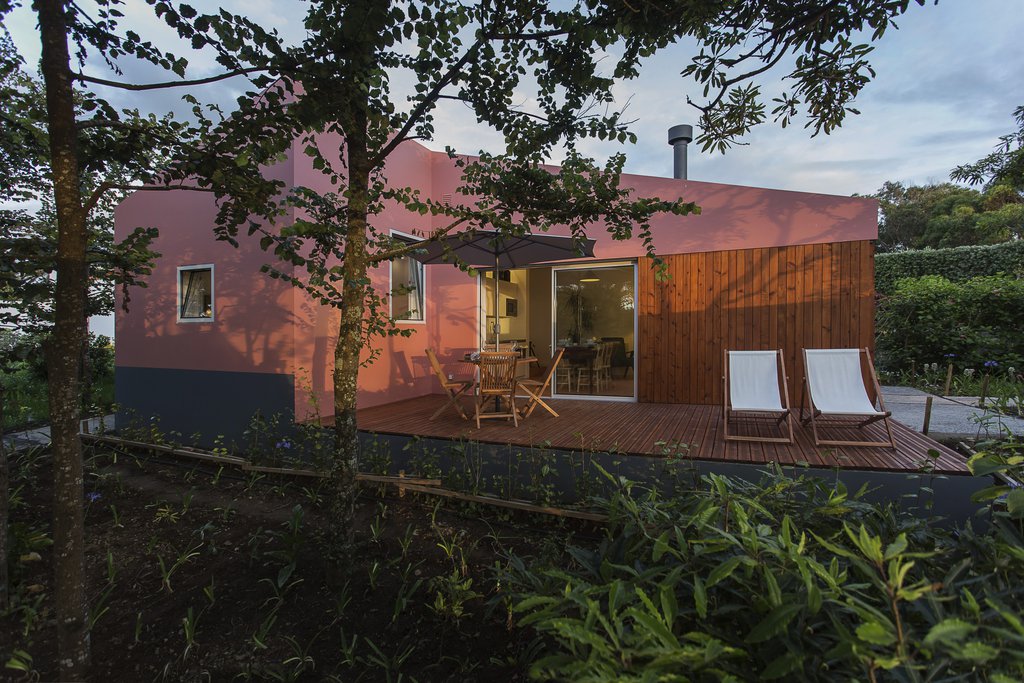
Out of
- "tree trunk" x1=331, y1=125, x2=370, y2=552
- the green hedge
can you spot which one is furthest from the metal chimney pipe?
"tree trunk" x1=331, y1=125, x2=370, y2=552

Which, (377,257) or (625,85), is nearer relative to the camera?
(377,257)

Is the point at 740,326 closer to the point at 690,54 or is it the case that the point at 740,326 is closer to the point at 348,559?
the point at 690,54

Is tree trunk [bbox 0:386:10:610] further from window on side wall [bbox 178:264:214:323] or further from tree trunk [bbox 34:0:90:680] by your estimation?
window on side wall [bbox 178:264:214:323]

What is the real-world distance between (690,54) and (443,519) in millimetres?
3409

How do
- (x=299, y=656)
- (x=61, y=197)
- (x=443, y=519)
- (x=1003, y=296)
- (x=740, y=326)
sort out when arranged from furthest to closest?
(x=1003, y=296) → (x=740, y=326) → (x=443, y=519) → (x=299, y=656) → (x=61, y=197)

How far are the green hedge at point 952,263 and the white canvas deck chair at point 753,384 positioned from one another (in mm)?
7783

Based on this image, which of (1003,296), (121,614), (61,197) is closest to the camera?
(61,197)

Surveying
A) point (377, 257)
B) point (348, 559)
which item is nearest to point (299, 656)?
point (348, 559)

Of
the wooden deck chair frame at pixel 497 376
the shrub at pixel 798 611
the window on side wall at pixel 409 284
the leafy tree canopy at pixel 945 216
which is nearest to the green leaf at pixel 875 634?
the shrub at pixel 798 611

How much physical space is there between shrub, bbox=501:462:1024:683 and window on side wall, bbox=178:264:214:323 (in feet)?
20.4

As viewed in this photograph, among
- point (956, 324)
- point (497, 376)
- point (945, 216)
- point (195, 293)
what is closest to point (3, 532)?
point (497, 376)

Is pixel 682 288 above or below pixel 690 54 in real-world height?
below

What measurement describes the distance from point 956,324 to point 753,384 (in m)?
6.72

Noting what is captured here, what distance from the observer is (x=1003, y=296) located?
26.0 ft
